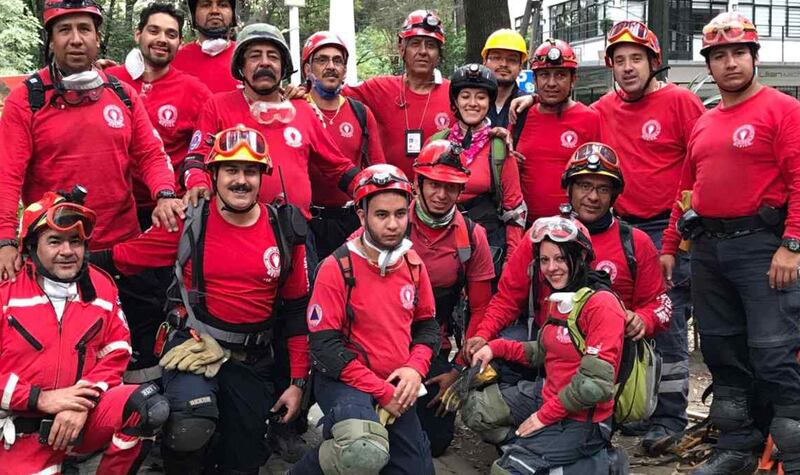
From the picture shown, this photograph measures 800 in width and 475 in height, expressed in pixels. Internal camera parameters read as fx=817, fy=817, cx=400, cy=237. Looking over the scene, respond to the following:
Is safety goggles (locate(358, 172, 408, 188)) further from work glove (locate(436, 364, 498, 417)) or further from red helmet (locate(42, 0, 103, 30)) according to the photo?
red helmet (locate(42, 0, 103, 30))

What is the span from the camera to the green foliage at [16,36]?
17.0 metres

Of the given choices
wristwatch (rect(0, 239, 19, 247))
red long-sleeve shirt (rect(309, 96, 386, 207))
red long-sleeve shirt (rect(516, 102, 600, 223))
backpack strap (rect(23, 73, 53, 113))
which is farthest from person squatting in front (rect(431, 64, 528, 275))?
wristwatch (rect(0, 239, 19, 247))

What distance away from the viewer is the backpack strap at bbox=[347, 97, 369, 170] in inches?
260

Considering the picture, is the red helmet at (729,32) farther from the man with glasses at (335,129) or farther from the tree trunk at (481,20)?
the tree trunk at (481,20)

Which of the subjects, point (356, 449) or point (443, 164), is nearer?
point (356, 449)

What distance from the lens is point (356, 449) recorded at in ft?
15.1

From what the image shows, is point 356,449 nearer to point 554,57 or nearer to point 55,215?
point 55,215

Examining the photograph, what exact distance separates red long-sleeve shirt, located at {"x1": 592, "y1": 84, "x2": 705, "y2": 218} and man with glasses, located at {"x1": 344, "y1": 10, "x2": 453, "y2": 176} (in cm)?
147

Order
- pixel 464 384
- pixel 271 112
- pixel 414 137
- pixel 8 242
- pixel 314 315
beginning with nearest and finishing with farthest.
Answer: pixel 8 242
pixel 314 315
pixel 464 384
pixel 271 112
pixel 414 137

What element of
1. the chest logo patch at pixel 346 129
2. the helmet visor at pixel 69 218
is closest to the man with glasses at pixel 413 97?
the chest logo patch at pixel 346 129

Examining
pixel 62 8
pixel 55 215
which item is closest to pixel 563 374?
pixel 55 215

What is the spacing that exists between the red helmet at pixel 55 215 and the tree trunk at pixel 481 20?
6260 millimetres

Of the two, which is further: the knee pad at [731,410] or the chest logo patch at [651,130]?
the chest logo patch at [651,130]

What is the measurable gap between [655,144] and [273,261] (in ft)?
10.3
